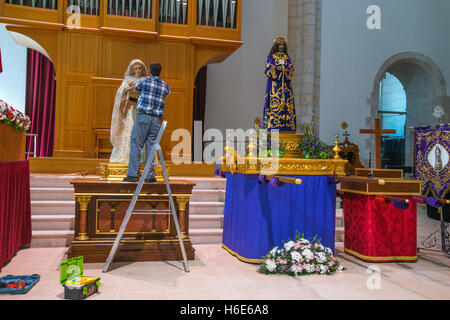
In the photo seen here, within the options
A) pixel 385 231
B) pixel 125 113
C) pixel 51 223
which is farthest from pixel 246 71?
pixel 385 231

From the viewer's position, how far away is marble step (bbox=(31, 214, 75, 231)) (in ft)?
19.1

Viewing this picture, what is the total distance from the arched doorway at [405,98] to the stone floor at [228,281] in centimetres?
802

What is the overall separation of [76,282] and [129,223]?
4.82ft

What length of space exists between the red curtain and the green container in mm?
982

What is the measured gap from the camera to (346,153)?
1104 cm

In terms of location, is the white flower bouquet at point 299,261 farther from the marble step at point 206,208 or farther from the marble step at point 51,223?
the marble step at point 51,223

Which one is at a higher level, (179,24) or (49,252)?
(179,24)

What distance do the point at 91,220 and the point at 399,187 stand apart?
3757 mm

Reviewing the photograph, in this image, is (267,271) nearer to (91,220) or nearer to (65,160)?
(91,220)

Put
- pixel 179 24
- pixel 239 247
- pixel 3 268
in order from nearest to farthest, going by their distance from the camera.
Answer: pixel 3 268 < pixel 239 247 < pixel 179 24

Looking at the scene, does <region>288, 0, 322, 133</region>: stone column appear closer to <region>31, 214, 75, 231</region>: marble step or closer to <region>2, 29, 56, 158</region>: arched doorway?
<region>2, 29, 56, 158</region>: arched doorway

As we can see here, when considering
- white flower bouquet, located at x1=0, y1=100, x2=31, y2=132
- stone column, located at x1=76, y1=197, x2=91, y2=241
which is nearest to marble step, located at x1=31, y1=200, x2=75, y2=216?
white flower bouquet, located at x1=0, y1=100, x2=31, y2=132

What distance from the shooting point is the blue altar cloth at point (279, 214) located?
4.93m

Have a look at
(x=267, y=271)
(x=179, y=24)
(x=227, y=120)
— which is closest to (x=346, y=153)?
(x=227, y=120)
